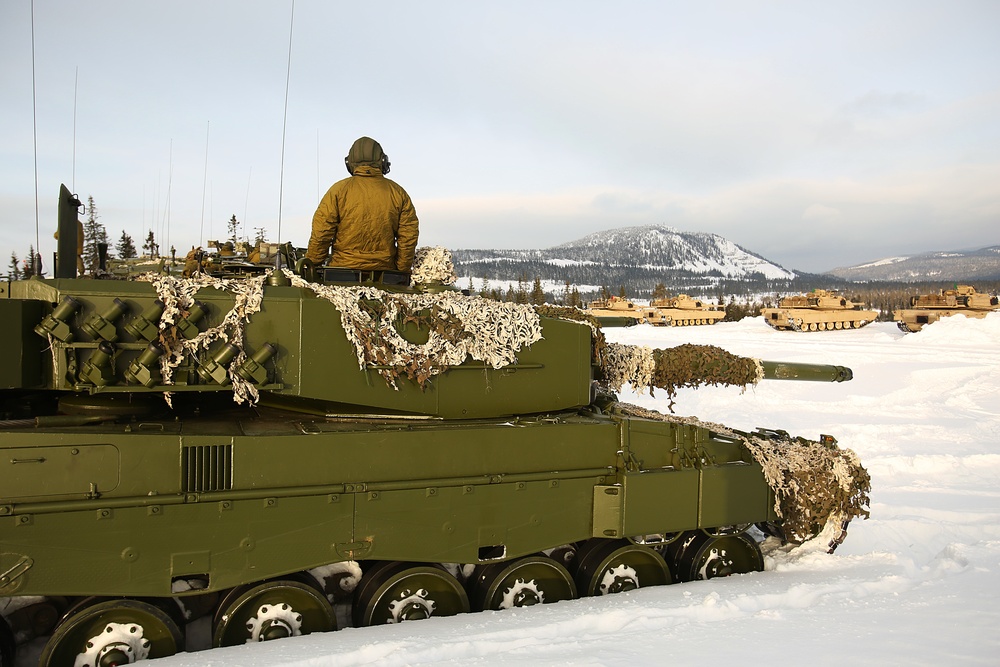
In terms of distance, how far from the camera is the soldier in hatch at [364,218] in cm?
612

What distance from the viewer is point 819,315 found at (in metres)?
37.7

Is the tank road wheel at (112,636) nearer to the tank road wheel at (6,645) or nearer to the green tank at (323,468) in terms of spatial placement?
the green tank at (323,468)

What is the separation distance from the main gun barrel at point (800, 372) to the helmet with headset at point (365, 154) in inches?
172

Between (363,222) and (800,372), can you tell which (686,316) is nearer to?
(800,372)

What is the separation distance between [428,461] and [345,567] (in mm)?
1155

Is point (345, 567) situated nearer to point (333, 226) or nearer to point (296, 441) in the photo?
point (296, 441)

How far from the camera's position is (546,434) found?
5980mm

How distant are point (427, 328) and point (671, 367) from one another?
2.71 m

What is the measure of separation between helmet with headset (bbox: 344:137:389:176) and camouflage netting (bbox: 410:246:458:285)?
96 cm

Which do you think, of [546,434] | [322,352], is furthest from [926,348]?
[322,352]

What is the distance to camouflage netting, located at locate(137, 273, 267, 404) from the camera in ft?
16.2

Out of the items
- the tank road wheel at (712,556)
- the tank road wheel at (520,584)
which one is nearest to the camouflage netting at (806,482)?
the tank road wheel at (712,556)

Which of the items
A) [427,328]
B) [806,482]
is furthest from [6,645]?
[806,482]

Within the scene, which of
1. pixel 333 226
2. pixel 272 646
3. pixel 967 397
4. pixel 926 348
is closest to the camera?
pixel 272 646
